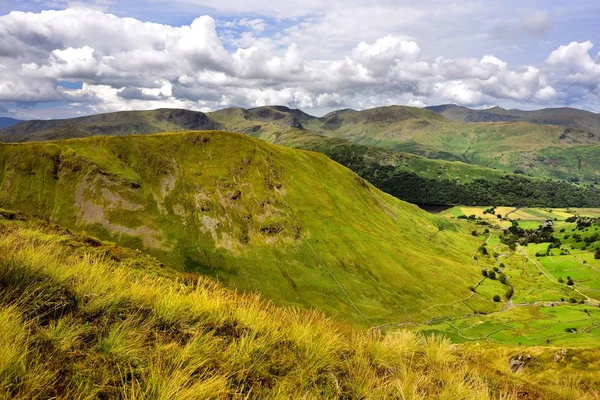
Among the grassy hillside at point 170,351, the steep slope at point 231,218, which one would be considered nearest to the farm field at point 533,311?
the steep slope at point 231,218

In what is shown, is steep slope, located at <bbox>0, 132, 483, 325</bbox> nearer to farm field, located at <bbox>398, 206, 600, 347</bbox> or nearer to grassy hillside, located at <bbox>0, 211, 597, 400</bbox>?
farm field, located at <bbox>398, 206, 600, 347</bbox>

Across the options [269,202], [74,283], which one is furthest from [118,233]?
[74,283]

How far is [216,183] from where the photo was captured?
149m

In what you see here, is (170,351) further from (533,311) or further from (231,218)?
(533,311)

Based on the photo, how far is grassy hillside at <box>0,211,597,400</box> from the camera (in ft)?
16.9

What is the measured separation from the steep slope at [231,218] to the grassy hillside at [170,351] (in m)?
111

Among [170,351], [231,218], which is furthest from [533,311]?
[170,351]

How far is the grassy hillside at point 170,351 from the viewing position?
5.14 metres

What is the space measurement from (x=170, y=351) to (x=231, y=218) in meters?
137

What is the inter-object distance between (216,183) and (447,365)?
146 metres

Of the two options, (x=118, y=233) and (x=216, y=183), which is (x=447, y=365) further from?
(x=216, y=183)

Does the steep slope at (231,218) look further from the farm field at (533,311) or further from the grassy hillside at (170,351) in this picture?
the grassy hillside at (170,351)

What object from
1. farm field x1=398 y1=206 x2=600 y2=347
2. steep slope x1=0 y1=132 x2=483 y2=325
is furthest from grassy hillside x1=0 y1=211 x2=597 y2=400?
farm field x1=398 y1=206 x2=600 y2=347

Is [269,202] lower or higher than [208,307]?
lower
